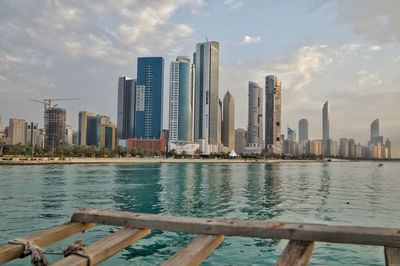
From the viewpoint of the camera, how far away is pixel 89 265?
180 inches

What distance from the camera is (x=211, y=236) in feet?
17.2

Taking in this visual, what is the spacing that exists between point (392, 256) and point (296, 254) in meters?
1.11

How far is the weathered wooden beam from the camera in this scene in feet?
15.0

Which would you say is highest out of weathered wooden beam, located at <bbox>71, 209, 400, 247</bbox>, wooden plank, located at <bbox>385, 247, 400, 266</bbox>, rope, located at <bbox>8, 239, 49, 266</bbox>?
weathered wooden beam, located at <bbox>71, 209, 400, 247</bbox>

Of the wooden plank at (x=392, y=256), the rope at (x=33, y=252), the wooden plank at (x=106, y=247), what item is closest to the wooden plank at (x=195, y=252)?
the wooden plank at (x=106, y=247)

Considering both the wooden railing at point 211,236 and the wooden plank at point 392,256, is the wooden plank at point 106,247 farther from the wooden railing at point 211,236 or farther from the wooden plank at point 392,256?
the wooden plank at point 392,256

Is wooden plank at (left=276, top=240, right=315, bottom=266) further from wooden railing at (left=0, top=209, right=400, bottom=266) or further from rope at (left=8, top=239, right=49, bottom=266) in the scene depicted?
rope at (left=8, top=239, right=49, bottom=266)

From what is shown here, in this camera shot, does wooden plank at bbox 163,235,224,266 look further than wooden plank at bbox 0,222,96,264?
No

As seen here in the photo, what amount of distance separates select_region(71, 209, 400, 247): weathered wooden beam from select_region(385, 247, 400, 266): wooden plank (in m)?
0.07

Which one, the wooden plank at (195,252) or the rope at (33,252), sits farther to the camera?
the rope at (33,252)

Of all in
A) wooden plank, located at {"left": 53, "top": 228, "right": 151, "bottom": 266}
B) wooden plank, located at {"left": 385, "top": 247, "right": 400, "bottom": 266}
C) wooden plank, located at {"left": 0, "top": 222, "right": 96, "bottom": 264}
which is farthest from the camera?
wooden plank, located at {"left": 0, "top": 222, "right": 96, "bottom": 264}

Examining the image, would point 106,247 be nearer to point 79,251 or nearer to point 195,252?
point 79,251

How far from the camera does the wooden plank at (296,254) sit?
4.51 m

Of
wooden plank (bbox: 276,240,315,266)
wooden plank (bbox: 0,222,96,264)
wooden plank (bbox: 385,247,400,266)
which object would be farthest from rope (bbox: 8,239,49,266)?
wooden plank (bbox: 385,247,400,266)
